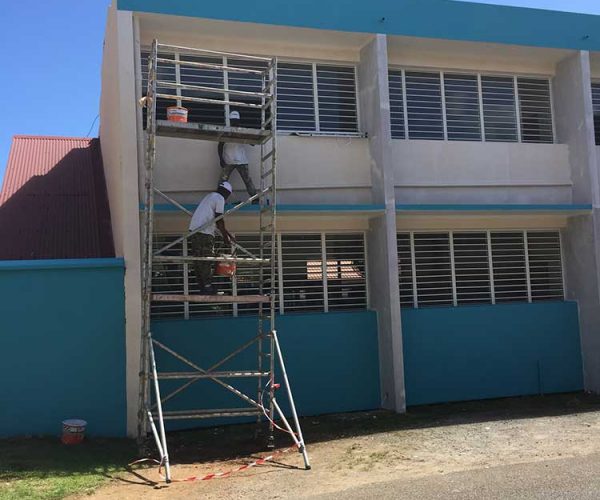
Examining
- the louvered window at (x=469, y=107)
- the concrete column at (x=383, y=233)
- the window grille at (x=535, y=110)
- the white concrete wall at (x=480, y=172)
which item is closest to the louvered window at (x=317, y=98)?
the concrete column at (x=383, y=233)

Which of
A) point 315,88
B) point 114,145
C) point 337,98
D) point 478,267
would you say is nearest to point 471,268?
Answer: point 478,267

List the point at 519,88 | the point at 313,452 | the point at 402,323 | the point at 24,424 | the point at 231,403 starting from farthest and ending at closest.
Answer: the point at 519,88, the point at 402,323, the point at 231,403, the point at 24,424, the point at 313,452

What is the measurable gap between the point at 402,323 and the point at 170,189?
426cm

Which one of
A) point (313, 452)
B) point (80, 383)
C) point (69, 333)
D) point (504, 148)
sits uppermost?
point (504, 148)

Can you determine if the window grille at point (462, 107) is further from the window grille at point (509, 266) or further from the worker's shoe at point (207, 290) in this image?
the worker's shoe at point (207, 290)

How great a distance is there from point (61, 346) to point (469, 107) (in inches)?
305

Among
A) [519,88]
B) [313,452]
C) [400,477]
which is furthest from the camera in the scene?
[519,88]

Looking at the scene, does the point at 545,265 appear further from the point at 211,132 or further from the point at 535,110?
the point at 211,132

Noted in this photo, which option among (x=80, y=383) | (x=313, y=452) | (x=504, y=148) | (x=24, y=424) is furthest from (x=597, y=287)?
(x=24, y=424)

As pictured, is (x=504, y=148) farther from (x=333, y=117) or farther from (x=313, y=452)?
(x=313, y=452)

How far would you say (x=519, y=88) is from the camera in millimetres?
11266

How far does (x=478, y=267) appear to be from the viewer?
10.9 m

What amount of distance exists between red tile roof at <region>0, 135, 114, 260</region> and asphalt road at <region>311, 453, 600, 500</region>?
5967 millimetres

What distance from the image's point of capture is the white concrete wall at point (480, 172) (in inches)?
403
